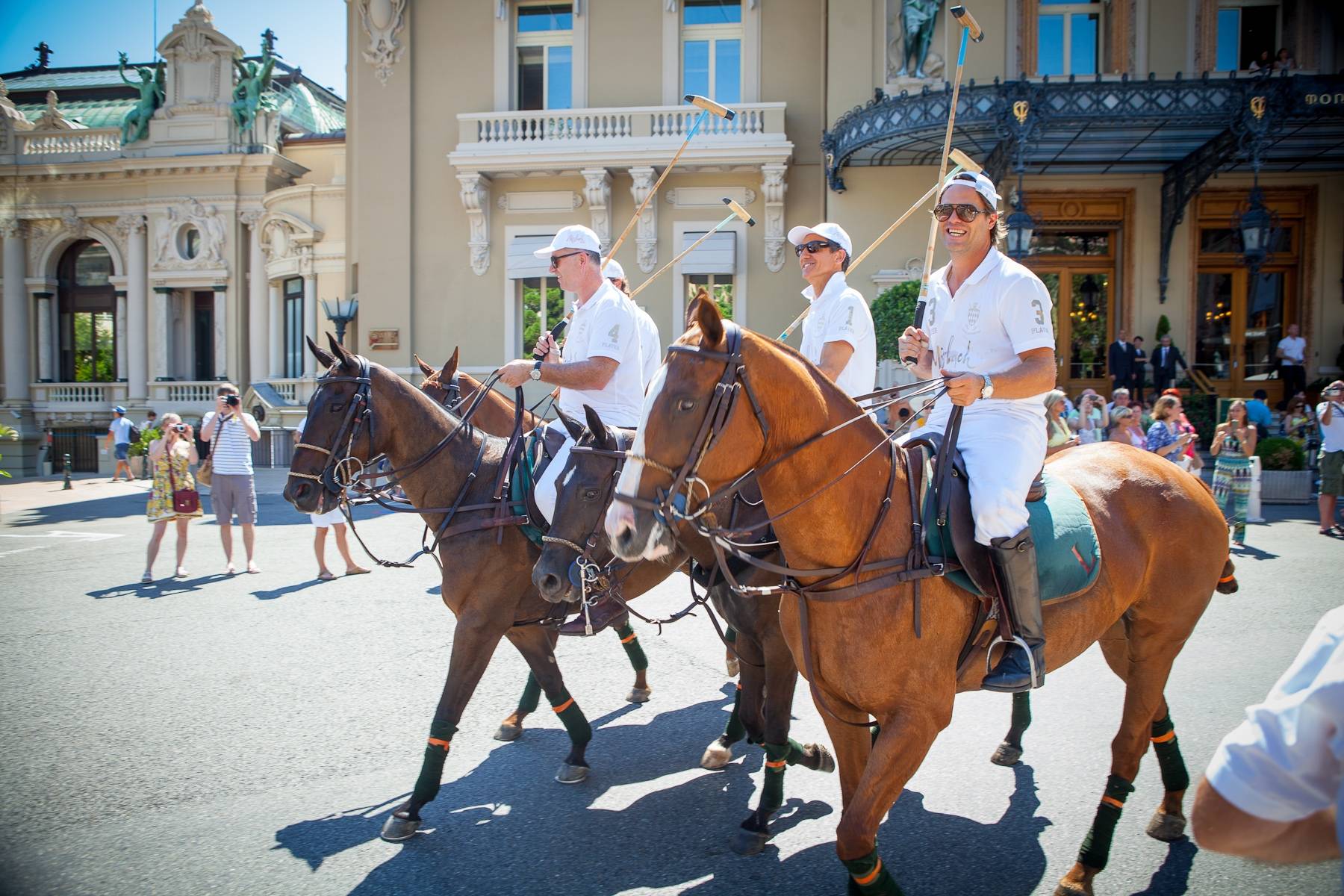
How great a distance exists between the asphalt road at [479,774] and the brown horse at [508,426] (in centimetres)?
15

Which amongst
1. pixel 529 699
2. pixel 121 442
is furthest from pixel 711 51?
pixel 121 442

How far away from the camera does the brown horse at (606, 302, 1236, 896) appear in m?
2.60

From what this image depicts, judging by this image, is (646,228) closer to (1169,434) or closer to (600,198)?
(600,198)

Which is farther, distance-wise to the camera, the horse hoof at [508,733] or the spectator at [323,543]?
the spectator at [323,543]

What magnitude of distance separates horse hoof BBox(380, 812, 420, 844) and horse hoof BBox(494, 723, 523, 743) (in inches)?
52.5

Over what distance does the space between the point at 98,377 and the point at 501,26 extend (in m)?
22.5

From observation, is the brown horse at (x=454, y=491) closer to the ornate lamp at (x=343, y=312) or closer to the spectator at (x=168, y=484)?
the spectator at (x=168, y=484)

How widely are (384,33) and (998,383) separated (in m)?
22.0

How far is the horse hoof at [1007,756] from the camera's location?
4715mm

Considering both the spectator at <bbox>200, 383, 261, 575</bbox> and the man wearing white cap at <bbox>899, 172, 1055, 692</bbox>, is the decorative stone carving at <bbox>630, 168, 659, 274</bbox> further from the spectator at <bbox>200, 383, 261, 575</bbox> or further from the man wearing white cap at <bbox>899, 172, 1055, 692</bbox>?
the man wearing white cap at <bbox>899, 172, 1055, 692</bbox>

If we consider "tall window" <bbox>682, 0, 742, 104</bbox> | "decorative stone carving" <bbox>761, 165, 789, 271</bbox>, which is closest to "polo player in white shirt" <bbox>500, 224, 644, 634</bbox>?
"decorative stone carving" <bbox>761, 165, 789, 271</bbox>

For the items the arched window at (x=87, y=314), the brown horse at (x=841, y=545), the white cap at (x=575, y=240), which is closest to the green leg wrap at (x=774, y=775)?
the brown horse at (x=841, y=545)

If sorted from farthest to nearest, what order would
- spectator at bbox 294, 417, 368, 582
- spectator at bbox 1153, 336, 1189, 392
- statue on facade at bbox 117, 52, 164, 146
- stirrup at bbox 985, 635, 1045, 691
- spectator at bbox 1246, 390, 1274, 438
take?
statue on facade at bbox 117, 52, 164, 146 → spectator at bbox 1153, 336, 1189, 392 → spectator at bbox 1246, 390, 1274, 438 → spectator at bbox 294, 417, 368, 582 → stirrup at bbox 985, 635, 1045, 691

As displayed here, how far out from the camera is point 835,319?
14.7ft
